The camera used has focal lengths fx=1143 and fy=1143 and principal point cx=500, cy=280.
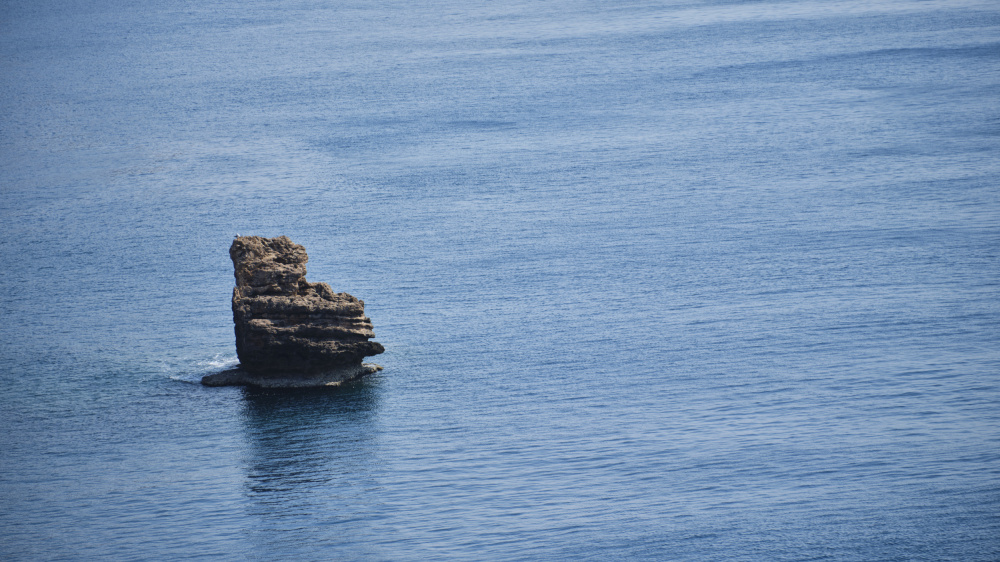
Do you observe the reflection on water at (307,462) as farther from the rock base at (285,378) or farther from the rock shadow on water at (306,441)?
the rock base at (285,378)

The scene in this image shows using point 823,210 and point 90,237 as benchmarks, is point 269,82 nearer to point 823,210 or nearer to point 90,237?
point 90,237

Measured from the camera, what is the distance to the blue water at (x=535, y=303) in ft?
136

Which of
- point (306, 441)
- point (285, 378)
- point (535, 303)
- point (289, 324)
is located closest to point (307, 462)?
point (306, 441)

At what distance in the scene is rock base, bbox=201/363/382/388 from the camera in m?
51.0

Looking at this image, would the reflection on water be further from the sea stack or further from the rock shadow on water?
the sea stack

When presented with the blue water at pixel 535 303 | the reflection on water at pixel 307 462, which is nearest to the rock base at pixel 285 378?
the reflection on water at pixel 307 462

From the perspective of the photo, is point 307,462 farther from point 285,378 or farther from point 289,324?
point 289,324

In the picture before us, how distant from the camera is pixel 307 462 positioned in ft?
149

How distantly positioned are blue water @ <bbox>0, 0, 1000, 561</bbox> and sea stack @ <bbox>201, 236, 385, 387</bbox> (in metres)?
1.65

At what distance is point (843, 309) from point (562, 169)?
37.1m

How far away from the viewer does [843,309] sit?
60219mm

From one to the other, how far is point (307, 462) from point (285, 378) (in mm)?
6732

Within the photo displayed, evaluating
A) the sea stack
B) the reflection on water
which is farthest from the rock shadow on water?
the sea stack

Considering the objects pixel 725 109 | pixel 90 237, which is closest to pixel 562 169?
pixel 725 109
